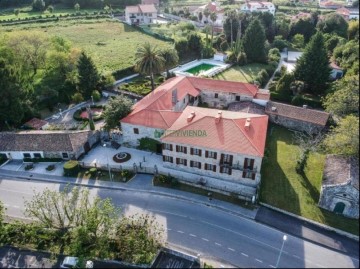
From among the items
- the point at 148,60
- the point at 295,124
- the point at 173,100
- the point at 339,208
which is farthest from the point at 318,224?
the point at 148,60

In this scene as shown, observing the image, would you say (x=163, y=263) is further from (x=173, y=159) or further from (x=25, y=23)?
(x=25, y=23)

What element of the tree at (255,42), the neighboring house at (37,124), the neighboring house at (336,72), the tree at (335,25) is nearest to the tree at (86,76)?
the neighboring house at (37,124)

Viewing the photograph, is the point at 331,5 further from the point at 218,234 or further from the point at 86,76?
the point at 218,234

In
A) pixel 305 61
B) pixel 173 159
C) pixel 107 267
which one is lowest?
pixel 107 267

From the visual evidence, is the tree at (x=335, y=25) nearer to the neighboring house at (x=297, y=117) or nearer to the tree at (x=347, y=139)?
the neighboring house at (x=297, y=117)

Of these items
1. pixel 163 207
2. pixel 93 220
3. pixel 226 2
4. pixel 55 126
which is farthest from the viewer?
pixel 226 2

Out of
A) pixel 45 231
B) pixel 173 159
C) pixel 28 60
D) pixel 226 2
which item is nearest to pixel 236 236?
pixel 173 159

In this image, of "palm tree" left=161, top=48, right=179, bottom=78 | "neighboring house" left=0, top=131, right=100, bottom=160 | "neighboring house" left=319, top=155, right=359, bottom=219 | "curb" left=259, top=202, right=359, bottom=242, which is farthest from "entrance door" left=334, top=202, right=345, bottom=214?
"palm tree" left=161, top=48, right=179, bottom=78
